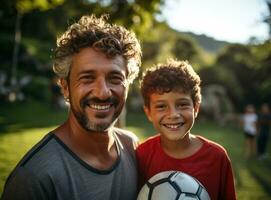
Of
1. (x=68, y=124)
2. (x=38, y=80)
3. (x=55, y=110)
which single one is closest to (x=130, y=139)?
(x=68, y=124)

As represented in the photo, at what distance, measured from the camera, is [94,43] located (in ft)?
10.5

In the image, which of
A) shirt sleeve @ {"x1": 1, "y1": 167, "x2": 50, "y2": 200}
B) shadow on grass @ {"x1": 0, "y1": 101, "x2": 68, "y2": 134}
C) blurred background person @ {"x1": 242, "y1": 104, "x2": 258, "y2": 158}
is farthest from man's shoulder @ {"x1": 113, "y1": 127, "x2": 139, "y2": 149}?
blurred background person @ {"x1": 242, "y1": 104, "x2": 258, "y2": 158}

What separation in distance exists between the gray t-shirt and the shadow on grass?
1241 centimetres

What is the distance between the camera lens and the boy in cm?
375

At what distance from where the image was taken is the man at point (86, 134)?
9.16 ft

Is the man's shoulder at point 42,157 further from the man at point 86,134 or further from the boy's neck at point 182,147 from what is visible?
the boy's neck at point 182,147

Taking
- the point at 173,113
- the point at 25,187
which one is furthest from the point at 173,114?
the point at 25,187

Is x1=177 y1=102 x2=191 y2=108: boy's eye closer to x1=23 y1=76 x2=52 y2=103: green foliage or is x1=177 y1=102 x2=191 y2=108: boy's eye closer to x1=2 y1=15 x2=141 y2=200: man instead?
x1=2 y1=15 x2=141 y2=200: man

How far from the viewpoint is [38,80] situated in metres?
28.6

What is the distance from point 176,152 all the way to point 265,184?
7.79 metres

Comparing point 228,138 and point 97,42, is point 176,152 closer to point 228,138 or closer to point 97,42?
point 97,42

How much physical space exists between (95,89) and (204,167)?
4.41 ft

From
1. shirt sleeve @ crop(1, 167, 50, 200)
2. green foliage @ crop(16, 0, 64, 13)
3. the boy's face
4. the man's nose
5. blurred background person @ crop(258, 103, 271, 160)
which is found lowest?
blurred background person @ crop(258, 103, 271, 160)

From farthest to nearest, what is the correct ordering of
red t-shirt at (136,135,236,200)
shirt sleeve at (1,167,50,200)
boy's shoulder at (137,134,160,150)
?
boy's shoulder at (137,134,160,150), red t-shirt at (136,135,236,200), shirt sleeve at (1,167,50,200)
